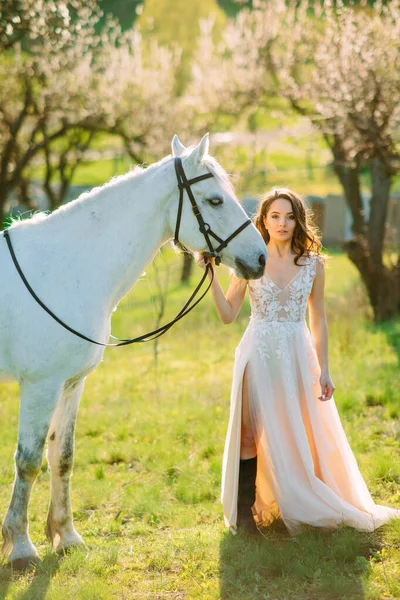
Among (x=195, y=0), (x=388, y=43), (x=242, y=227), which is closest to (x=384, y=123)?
(x=388, y=43)

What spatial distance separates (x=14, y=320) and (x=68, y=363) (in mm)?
373

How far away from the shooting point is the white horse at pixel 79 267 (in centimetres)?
370

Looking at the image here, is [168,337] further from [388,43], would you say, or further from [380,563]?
[380,563]

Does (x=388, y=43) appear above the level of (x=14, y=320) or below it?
above

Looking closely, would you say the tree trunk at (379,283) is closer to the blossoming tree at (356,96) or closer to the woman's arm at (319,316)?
the blossoming tree at (356,96)

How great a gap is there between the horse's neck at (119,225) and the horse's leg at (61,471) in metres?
0.75

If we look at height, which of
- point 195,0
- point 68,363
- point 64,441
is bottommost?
point 64,441

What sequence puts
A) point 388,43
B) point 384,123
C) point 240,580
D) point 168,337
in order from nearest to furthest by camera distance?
A: point 240,580
point 384,123
point 388,43
point 168,337

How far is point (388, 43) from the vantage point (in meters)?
10.9

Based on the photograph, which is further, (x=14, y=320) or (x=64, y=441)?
(x=64, y=441)

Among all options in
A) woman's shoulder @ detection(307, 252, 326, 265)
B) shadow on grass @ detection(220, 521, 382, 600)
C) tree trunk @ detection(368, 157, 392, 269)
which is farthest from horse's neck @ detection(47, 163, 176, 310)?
tree trunk @ detection(368, 157, 392, 269)

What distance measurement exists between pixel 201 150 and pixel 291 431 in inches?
66.7

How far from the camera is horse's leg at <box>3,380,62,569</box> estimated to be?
3.73 m

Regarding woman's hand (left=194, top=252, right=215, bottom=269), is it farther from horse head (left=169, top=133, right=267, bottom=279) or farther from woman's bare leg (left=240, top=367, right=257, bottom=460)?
woman's bare leg (left=240, top=367, right=257, bottom=460)
